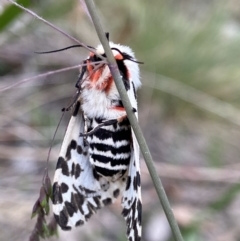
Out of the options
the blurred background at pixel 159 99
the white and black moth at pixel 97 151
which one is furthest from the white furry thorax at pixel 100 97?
the blurred background at pixel 159 99

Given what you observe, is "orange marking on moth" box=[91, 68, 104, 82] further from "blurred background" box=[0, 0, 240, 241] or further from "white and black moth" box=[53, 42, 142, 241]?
"blurred background" box=[0, 0, 240, 241]

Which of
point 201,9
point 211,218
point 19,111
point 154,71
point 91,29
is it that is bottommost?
point 211,218

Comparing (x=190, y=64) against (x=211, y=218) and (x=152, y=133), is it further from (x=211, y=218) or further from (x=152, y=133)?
(x=211, y=218)

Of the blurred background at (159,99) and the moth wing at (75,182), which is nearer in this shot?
the moth wing at (75,182)

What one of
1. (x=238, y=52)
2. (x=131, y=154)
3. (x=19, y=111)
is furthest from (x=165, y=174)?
(x=131, y=154)

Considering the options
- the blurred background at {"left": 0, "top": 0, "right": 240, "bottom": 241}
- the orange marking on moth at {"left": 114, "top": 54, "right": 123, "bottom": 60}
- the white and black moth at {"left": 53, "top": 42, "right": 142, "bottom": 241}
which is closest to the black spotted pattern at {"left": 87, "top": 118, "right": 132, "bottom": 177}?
the white and black moth at {"left": 53, "top": 42, "right": 142, "bottom": 241}

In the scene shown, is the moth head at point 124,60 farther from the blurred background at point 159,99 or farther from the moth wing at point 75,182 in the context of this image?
the blurred background at point 159,99
